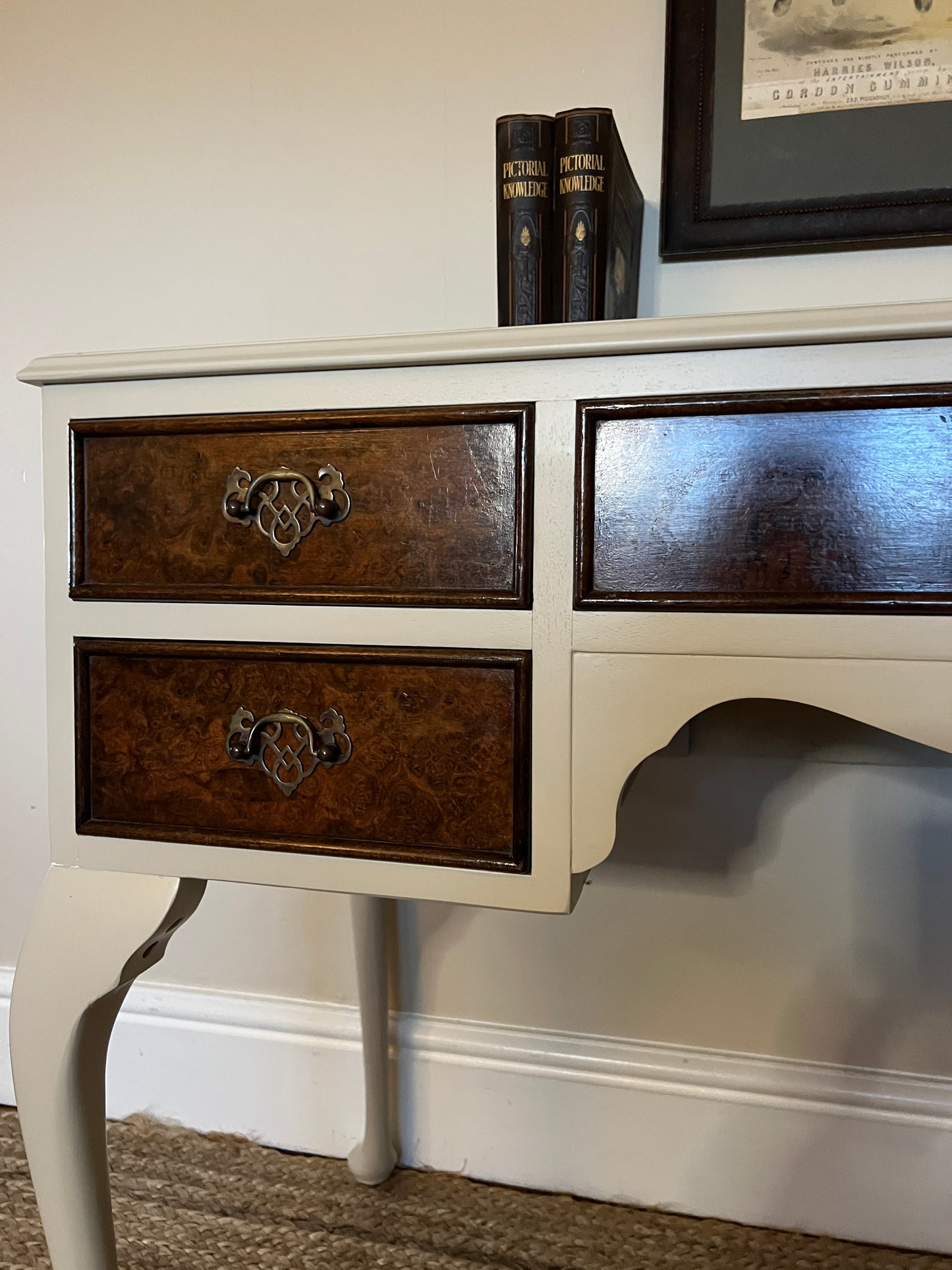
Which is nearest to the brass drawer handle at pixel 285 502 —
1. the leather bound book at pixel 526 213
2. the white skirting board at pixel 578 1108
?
the leather bound book at pixel 526 213

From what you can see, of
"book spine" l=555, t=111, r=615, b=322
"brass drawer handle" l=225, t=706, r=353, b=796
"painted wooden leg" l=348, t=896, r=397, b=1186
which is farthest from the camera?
"painted wooden leg" l=348, t=896, r=397, b=1186

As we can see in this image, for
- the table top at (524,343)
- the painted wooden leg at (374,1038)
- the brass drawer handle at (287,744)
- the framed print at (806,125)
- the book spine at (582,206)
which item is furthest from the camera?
the painted wooden leg at (374,1038)

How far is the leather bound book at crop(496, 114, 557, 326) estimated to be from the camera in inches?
30.2

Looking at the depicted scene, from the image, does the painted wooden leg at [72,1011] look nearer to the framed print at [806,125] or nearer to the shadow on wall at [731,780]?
the shadow on wall at [731,780]

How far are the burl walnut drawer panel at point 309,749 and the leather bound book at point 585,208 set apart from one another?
33 cm

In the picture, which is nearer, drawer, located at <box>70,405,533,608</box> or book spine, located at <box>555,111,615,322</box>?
drawer, located at <box>70,405,533,608</box>

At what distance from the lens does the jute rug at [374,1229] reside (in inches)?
38.6

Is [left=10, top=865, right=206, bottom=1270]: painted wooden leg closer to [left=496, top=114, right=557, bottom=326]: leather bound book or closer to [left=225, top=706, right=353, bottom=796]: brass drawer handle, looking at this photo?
[left=225, top=706, right=353, bottom=796]: brass drawer handle

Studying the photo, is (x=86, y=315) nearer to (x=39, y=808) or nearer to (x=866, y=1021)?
(x=39, y=808)

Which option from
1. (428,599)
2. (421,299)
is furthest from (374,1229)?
(421,299)

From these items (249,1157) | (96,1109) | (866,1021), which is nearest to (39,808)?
(249,1157)

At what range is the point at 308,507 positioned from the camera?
0.64 m

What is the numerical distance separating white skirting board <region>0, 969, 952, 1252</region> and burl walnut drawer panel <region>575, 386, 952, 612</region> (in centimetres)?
69

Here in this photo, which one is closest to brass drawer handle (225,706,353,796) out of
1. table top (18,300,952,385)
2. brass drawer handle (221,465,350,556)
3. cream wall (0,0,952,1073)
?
brass drawer handle (221,465,350,556)
